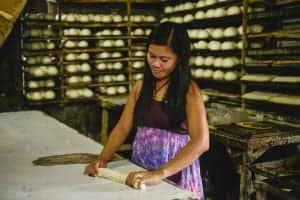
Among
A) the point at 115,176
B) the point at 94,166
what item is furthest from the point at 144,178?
the point at 94,166

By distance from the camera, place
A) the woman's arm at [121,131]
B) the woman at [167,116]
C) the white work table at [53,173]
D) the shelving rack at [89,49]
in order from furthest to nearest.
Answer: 1. the shelving rack at [89,49]
2. the woman's arm at [121,131]
3. the woman at [167,116]
4. the white work table at [53,173]

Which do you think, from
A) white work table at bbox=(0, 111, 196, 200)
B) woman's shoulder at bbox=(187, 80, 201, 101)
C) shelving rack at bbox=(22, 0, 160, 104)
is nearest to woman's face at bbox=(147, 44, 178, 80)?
A: woman's shoulder at bbox=(187, 80, 201, 101)

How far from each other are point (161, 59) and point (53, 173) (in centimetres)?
75

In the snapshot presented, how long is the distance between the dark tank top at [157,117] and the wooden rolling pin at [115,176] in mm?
441

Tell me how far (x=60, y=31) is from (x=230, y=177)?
2.81 meters

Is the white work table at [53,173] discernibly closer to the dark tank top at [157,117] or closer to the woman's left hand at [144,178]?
the woman's left hand at [144,178]

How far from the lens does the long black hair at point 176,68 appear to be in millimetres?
2012

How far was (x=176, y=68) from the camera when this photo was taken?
2068 millimetres

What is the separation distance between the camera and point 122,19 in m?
5.66

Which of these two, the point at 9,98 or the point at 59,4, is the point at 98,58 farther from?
the point at 9,98

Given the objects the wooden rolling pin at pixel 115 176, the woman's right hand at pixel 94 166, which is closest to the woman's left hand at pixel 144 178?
the wooden rolling pin at pixel 115 176

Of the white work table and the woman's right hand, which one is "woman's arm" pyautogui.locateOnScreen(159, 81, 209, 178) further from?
the woman's right hand

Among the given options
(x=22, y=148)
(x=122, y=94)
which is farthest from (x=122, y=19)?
(x=22, y=148)

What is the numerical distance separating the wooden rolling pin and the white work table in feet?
0.07
